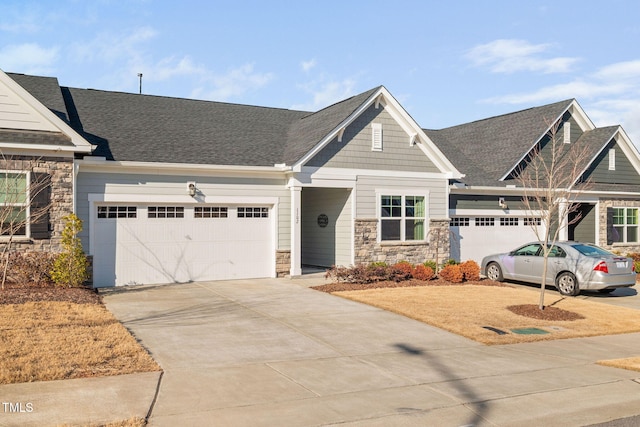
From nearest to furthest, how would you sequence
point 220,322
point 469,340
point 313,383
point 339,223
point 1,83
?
point 313,383 → point 469,340 → point 220,322 → point 1,83 → point 339,223

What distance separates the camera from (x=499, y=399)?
7.11 meters

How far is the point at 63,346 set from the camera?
8680 millimetres

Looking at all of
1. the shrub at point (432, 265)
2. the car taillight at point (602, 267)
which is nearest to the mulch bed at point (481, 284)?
the shrub at point (432, 265)

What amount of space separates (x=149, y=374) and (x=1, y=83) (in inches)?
423

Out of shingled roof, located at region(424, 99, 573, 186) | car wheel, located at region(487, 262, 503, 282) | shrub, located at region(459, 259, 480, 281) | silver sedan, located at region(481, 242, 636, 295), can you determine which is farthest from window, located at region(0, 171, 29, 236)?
shingled roof, located at region(424, 99, 573, 186)

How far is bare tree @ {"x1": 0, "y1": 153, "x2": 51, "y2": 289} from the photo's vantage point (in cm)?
1449

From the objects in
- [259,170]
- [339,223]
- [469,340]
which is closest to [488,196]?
[339,223]

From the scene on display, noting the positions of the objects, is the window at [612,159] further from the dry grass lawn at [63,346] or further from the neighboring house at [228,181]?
the dry grass lawn at [63,346]

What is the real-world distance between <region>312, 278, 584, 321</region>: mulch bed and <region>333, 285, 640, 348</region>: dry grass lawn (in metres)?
0.25

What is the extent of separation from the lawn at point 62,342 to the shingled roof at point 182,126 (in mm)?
5784

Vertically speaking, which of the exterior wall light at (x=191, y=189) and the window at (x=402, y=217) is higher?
the exterior wall light at (x=191, y=189)

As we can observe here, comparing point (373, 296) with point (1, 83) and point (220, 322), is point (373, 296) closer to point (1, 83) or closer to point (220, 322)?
point (220, 322)

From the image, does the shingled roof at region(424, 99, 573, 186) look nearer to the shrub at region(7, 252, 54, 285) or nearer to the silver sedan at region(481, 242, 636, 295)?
the silver sedan at region(481, 242, 636, 295)

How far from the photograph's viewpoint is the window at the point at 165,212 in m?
17.0
